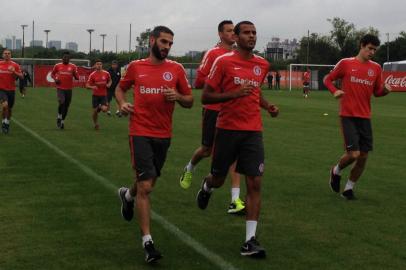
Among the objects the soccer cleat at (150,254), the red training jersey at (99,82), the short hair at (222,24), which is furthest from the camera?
the red training jersey at (99,82)

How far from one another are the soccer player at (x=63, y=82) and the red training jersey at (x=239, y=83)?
13.4 metres

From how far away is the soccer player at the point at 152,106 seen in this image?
6.57 metres

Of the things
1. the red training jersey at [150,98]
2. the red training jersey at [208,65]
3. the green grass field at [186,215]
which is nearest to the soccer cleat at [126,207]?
the green grass field at [186,215]

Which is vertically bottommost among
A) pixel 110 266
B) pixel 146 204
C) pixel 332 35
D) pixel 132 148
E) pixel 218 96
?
pixel 110 266

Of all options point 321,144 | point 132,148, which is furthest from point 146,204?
point 321,144

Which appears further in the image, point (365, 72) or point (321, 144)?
point (321, 144)

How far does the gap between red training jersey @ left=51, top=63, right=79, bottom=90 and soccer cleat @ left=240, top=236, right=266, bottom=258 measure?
14.2 meters

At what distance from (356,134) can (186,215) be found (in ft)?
9.04

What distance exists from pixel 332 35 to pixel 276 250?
115932mm

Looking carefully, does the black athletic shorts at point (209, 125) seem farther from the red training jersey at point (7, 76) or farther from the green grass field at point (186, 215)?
the red training jersey at point (7, 76)

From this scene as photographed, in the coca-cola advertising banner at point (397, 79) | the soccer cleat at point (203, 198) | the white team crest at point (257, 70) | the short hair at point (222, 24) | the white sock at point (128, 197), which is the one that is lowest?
the soccer cleat at point (203, 198)

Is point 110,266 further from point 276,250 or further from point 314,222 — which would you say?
point 314,222

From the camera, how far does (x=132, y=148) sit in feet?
21.9

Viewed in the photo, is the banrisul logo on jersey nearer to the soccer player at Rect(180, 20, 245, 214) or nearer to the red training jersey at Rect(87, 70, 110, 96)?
the soccer player at Rect(180, 20, 245, 214)
